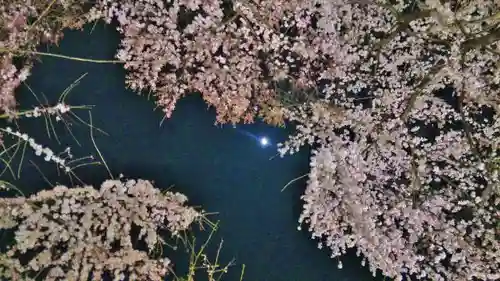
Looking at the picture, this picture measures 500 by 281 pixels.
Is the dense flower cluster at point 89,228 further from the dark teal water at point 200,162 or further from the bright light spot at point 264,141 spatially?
the bright light spot at point 264,141

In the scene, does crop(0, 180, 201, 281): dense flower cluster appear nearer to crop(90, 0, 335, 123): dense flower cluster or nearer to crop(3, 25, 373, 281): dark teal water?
crop(3, 25, 373, 281): dark teal water

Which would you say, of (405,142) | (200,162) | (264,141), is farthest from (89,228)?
(405,142)

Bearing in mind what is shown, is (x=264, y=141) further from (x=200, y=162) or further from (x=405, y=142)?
(x=405, y=142)

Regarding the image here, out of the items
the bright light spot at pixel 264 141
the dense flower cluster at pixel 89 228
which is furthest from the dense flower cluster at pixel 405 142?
the dense flower cluster at pixel 89 228

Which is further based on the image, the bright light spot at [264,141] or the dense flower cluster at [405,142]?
the bright light spot at [264,141]

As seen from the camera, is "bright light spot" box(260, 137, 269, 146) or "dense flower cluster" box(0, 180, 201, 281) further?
"bright light spot" box(260, 137, 269, 146)

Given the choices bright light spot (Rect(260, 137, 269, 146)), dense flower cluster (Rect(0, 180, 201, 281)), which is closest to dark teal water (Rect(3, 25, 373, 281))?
bright light spot (Rect(260, 137, 269, 146))
